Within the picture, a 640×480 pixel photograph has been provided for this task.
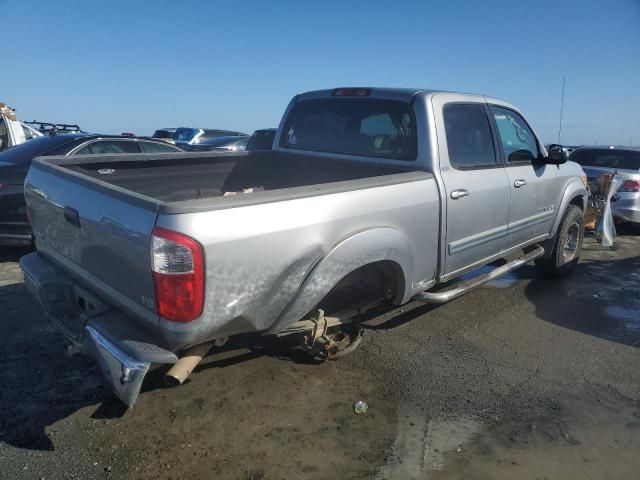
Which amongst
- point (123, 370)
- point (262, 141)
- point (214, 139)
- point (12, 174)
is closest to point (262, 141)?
point (262, 141)

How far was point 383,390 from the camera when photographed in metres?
3.39

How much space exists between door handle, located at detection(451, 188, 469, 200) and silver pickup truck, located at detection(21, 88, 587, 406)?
0.04 ft

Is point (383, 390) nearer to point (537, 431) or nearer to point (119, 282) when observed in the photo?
point (537, 431)

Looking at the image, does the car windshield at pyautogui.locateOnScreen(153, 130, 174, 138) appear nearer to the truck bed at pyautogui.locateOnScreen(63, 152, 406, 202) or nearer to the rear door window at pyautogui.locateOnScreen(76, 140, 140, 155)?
the rear door window at pyautogui.locateOnScreen(76, 140, 140, 155)

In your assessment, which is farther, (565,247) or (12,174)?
(565,247)

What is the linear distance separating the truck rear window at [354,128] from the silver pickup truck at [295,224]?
0.01m

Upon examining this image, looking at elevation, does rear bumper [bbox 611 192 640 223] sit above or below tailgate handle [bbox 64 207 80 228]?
below

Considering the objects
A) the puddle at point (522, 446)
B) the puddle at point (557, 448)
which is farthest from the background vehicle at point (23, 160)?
the puddle at point (557, 448)

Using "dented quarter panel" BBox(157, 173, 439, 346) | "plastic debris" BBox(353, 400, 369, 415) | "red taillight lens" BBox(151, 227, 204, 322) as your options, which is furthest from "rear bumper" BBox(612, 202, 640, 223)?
"red taillight lens" BBox(151, 227, 204, 322)

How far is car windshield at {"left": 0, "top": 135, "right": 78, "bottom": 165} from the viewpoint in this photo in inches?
237

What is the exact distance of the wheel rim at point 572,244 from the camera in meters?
5.84

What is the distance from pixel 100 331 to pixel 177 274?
578 mm

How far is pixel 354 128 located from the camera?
168 inches

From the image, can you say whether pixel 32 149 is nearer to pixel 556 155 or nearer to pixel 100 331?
pixel 100 331
